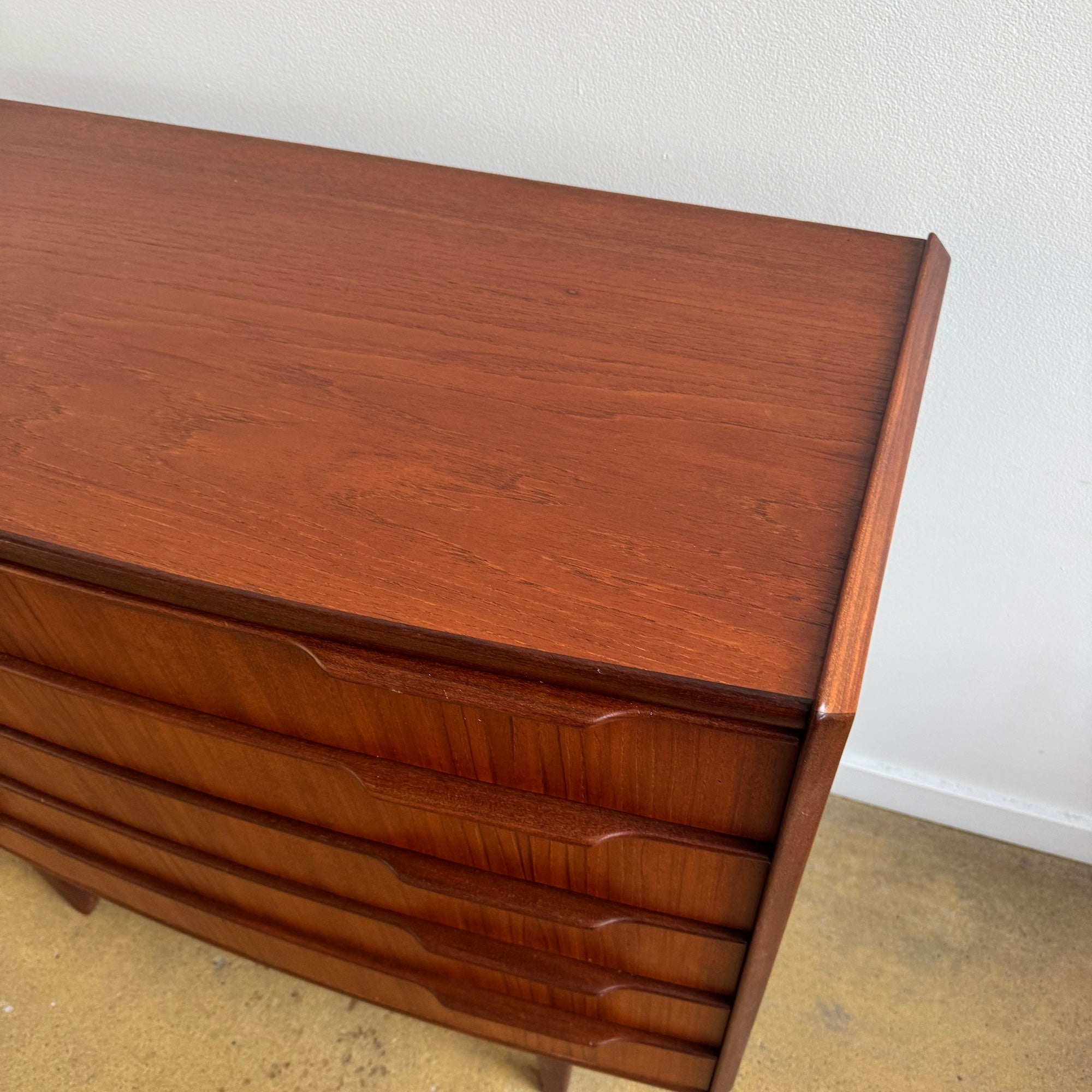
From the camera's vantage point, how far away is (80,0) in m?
0.93

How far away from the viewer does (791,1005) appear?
1.17 meters

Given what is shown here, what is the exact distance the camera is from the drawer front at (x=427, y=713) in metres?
0.55

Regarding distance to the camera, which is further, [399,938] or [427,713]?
[399,938]

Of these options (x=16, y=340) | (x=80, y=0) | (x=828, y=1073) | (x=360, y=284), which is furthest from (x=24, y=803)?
(x=828, y=1073)

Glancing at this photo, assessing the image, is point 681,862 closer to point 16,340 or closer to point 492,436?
point 492,436

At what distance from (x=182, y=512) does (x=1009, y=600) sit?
87 cm

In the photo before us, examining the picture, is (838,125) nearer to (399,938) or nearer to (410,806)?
(410,806)

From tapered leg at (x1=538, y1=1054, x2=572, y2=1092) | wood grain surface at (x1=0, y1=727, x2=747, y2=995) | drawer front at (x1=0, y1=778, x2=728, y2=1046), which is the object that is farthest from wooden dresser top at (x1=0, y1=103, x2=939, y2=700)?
tapered leg at (x1=538, y1=1054, x2=572, y2=1092)

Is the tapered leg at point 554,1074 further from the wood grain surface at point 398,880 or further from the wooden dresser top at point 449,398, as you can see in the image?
the wooden dresser top at point 449,398

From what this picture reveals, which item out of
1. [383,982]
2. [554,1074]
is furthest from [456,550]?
[554,1074]

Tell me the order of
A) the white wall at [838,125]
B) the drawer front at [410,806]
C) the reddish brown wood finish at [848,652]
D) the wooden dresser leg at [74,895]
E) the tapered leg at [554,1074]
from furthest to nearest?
the wooden dresser leg at [74,895] → the tapered leg at [554,1074] → the white wall at [838,125] → the drawer front at [410,806] → the reddish brown wood finish at [848,652]

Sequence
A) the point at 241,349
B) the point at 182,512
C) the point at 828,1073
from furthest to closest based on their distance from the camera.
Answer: the point at 828,1073 < the point at 241,349 < the point at 182,512

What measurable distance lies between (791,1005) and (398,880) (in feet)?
2.11

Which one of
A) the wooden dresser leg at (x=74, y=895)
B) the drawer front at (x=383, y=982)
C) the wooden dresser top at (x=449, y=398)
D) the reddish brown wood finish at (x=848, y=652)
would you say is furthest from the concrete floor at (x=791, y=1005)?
the wooden dresser top at (x=449, y=398)
